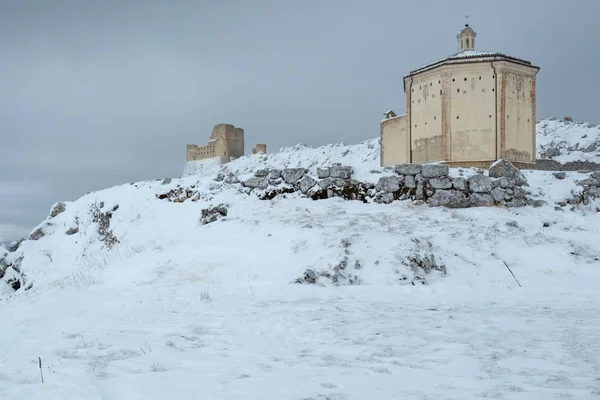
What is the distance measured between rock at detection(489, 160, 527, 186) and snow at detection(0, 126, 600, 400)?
61 cm

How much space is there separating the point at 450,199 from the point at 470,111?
60.8 ft

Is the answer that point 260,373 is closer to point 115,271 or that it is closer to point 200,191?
point 115,271

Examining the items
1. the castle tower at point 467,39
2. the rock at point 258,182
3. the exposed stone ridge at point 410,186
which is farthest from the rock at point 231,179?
the castle tower at point 467,39

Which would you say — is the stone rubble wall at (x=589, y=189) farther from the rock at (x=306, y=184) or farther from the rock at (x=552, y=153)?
the rock at (x=552, y=153)

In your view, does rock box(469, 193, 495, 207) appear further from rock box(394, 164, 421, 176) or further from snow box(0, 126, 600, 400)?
rock box(394, 164, 421, 176)

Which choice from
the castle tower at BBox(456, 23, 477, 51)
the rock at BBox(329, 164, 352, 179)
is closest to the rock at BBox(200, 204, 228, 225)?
the rock at BBox(329, 164, 352, 179)

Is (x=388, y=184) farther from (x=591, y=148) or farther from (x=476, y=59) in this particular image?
(x=591, y=148)

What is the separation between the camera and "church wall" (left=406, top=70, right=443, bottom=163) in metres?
29.8

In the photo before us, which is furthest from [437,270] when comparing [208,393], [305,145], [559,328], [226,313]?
[305,145]

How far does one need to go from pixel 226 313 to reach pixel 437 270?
14.9 ft

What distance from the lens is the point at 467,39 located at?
109 ft

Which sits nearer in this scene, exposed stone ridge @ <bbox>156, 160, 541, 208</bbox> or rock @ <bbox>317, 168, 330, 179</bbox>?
exposed stone ridge @ <bbox>156, 160, 541, 208</bbox>

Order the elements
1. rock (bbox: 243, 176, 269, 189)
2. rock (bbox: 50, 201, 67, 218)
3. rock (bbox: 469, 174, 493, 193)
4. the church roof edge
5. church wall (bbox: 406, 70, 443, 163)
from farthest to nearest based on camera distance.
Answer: church wall (bbox: 406, 70, 443, 163) → the church roof edge → rock (bbox: 50, 201, 67, 218) → rock (bbox: 243, 176, 269, 189) → rock (bbox: 469, 174, 493, 193)

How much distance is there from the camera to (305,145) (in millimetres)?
91312
